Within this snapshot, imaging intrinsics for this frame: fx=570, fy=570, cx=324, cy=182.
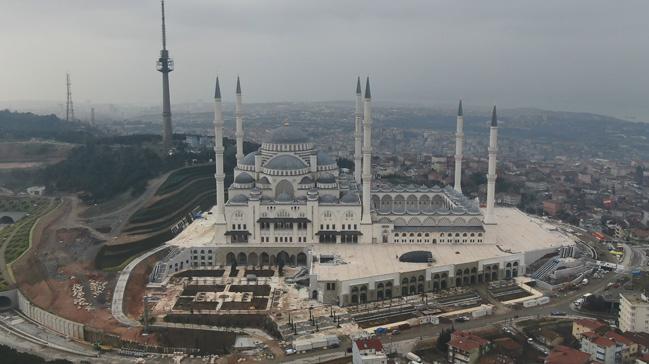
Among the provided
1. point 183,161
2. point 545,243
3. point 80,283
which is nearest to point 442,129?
point 183,161

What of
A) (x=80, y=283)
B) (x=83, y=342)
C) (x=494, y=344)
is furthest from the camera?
(x=80, y=283)

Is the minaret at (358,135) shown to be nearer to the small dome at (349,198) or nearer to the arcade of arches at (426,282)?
the small dome at (349,198)

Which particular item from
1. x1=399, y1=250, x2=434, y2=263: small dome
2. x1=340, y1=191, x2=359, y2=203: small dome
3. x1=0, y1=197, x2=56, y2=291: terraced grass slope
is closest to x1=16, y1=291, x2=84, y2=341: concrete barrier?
x1=0, y1=197, x2=56, y2=291: terraced grass slope

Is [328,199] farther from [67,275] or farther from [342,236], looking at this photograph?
[67,275]

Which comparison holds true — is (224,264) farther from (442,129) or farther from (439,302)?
(442,129)

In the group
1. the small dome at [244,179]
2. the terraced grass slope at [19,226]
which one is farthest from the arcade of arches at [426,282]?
the terraced grass slope at [19,226]
